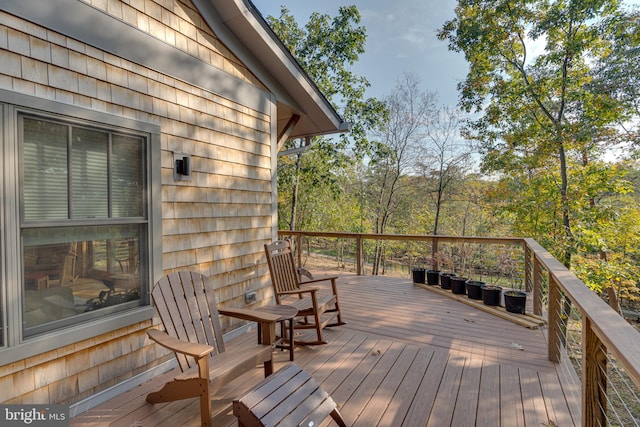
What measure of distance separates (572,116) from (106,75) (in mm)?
9715

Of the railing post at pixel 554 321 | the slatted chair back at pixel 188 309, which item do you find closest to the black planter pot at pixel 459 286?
the railing post at pixel 554 321

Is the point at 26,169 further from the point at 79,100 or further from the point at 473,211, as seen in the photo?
the point at 473,211

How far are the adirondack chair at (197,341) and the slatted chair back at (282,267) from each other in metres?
1.02

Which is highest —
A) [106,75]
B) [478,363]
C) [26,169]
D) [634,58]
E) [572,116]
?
[634,58]

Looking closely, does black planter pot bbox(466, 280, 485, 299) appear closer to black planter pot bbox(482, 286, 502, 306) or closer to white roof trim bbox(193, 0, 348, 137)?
black planter pot bbox(482, 286, 502, 306)

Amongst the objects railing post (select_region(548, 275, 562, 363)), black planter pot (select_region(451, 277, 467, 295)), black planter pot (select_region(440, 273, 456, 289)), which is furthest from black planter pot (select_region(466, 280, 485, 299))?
railing post (select_region(548, 275, 562, 363))

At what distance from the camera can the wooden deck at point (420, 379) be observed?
2.13 meters

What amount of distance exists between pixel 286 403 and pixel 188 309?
3.82 feet

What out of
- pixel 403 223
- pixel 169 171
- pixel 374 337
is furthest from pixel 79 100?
pixel 403 223

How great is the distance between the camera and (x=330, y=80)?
1017cm

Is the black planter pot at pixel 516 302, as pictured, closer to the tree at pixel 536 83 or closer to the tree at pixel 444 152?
the tree at pixel 536 83

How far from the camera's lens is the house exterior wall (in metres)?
2.01

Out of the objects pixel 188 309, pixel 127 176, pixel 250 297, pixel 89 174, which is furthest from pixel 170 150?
pixel 250 297

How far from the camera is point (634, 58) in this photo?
7.71 meters
